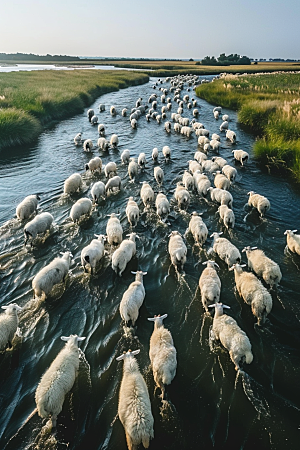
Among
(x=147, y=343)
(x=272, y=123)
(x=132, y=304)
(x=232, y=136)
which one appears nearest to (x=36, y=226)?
(x=132, y=304)

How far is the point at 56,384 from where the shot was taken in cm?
485

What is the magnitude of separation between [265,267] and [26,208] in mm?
8666

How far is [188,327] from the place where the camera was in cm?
666

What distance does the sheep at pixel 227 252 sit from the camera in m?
8.39

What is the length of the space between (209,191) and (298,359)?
847 cm

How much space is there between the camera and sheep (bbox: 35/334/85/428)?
15.2 feet

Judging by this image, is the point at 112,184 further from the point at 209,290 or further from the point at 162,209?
the point at 209,290

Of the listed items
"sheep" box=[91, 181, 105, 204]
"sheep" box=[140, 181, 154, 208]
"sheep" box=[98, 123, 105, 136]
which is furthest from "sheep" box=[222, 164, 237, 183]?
"sheep" box=[98, 123, 105, 136]

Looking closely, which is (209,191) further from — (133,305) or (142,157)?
(133,305)

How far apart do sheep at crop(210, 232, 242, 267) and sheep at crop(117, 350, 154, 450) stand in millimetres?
4488

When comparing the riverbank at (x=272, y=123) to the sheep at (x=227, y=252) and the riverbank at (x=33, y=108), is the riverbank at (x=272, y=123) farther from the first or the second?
the riverbank at (x=33, y=108)

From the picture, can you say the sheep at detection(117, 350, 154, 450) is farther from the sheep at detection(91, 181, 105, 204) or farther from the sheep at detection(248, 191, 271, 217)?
the sheep at detection(91, 181, 105, 204)

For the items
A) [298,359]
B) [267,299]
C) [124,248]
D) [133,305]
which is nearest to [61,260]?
[124,248]

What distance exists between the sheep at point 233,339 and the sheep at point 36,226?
651 cm
